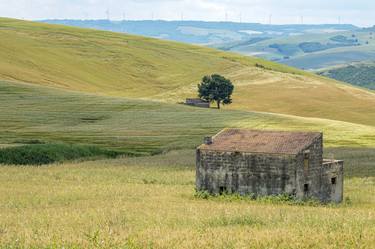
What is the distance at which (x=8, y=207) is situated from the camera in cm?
3219

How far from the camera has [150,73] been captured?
145m

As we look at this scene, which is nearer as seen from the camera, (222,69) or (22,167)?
(22,167)

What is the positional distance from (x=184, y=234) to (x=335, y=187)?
26.4 metres

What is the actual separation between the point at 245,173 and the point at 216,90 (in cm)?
8008

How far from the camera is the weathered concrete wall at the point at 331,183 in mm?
43469

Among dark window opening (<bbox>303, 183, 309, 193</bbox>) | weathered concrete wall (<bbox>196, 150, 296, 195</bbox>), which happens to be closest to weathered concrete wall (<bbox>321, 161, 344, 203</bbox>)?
dark window opening (<bbox>303, 183, 309, 193</bbox>)

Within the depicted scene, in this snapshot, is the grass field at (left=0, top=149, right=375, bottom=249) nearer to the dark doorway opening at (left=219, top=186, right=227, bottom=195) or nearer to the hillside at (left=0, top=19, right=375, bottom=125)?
the dark doorway opening at (left=219, top=186, right=227, bottom=195)

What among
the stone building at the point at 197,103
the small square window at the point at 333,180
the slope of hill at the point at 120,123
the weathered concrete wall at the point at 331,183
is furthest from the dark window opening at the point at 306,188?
the stone building at the point at 197,103

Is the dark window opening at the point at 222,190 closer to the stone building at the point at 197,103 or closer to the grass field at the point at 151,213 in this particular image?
the grass field at the point at 151,213

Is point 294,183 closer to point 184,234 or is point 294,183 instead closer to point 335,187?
point 335,187

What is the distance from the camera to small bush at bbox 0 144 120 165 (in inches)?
2333

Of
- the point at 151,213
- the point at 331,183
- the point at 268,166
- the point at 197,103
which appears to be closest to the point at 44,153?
the point at 268,166

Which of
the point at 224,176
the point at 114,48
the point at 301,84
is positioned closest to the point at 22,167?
the point at 224,176

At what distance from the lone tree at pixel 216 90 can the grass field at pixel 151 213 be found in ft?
202
